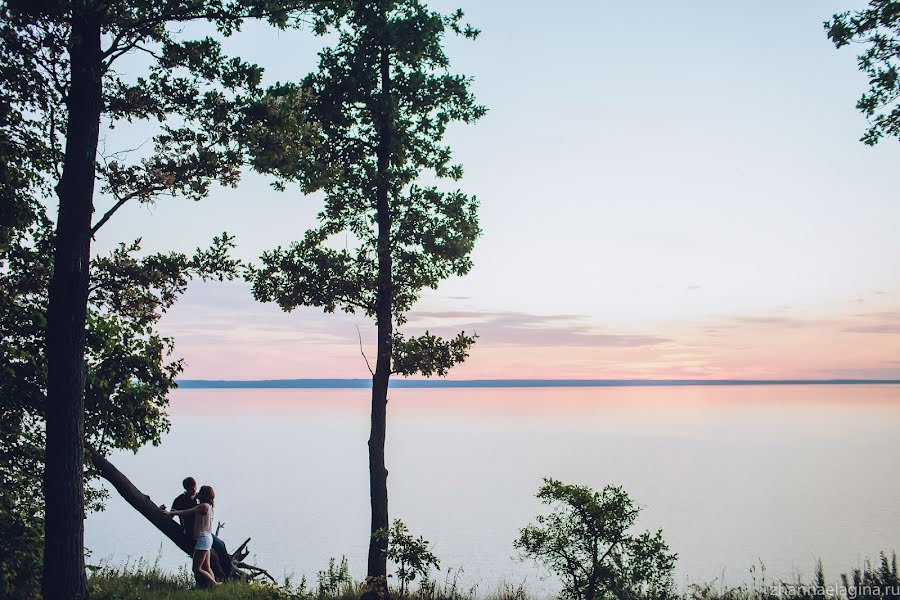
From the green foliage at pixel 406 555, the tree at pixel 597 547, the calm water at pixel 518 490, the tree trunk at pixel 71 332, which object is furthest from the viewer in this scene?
the calm water at pixel 518 490

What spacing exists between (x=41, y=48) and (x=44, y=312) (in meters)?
4.71

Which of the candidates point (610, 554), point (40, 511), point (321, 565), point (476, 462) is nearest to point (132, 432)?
point (40, 511)

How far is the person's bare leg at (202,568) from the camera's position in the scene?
15.2 meters

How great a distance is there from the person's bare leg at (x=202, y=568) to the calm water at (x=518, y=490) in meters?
10.8

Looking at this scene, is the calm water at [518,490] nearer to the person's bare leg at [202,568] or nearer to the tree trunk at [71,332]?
the person's bare leg at [202,568]

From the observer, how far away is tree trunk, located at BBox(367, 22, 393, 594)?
16703 millimetres

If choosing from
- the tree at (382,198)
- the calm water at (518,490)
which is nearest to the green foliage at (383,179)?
the tree at (382,198)

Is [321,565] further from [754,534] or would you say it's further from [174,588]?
[754,534]

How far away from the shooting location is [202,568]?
15.3 m

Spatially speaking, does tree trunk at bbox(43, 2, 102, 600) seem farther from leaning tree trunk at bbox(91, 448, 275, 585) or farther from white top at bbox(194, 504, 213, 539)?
leaning tree trunk at bbox(91, 448, 275, 585)

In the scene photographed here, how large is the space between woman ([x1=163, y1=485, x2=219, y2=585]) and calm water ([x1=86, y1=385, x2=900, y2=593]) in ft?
35.5

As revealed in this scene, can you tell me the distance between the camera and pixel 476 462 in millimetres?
77438

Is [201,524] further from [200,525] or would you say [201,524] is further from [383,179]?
[383,179]

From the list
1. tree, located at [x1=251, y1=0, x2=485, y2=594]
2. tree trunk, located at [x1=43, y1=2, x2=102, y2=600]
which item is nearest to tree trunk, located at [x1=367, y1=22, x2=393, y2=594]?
tree, located at [x1=251, y1=0, x2=485, y2=594]
